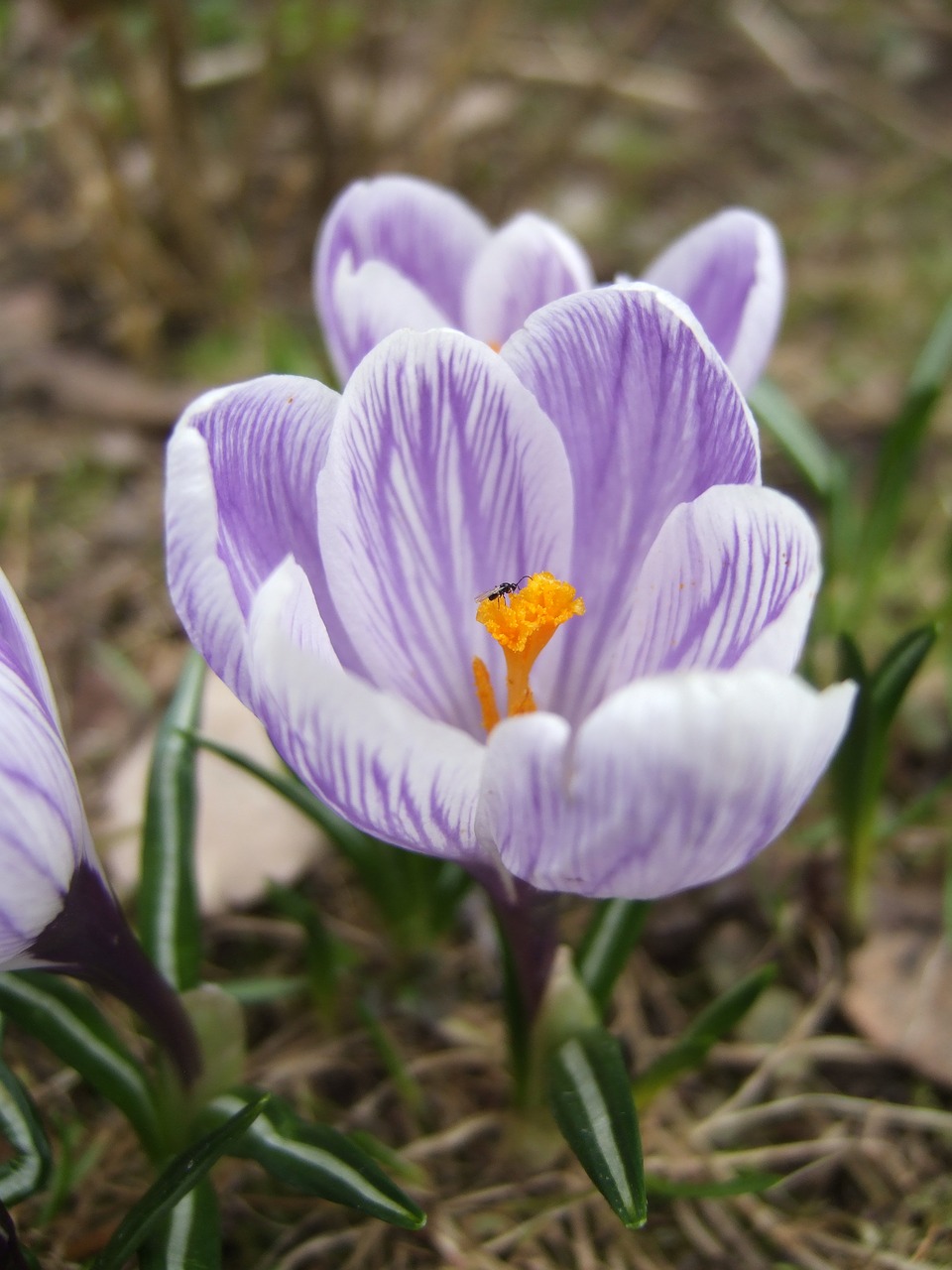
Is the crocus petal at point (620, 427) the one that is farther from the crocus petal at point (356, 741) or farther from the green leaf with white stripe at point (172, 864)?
the green leaf with white stripe at point (172, 864)

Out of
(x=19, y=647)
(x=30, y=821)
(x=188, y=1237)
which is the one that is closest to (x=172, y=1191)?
(x=188, y=1237)

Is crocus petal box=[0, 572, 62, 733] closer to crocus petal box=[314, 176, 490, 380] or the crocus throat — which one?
the crocus throat

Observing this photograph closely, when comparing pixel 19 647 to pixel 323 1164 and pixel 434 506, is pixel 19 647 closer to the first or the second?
pixel 434 506

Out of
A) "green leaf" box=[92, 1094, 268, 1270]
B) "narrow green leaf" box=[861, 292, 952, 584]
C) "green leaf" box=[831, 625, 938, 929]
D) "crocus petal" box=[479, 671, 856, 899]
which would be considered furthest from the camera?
"narrow green leaf" box=[861, 292, 952, 584]

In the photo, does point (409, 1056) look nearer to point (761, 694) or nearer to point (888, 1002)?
point (888, 1002)

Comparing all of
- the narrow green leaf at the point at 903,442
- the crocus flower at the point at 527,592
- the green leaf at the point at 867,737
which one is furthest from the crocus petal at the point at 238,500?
the narrow green leaf at the point at 903,442

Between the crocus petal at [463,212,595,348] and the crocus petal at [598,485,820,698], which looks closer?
the crocus petal at [598,485,820,698]

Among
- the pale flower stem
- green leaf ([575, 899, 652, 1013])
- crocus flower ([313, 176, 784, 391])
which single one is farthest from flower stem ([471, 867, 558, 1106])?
crocus flower ([313, 176, 784, 391])

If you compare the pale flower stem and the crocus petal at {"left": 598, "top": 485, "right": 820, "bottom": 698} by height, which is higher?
the crocus petal at {"left": 598, "top": 485, "right": 820, "bottom": 698}
